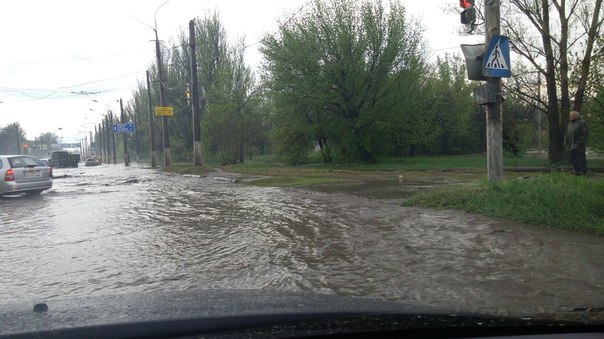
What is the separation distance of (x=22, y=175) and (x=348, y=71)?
16610 millimetres

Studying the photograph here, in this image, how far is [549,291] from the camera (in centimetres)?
446

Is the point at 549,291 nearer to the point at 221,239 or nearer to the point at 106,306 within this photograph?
the point at 106,306

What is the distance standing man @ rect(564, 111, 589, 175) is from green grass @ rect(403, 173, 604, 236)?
9.86ft

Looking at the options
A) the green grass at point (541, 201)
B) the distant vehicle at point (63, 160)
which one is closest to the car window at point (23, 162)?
the green grass at point (541, 201)

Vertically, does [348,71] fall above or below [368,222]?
above

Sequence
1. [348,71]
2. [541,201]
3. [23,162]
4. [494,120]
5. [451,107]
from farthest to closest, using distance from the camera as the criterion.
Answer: [451,107] < [348,71] < [23,162] < [494,120] < [541,201]

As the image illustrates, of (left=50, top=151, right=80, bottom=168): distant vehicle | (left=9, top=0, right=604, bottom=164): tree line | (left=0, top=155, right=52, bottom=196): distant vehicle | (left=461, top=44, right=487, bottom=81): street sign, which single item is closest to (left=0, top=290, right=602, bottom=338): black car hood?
(left=461, top=44, right=487, bottom=81): street sign

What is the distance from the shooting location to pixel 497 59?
8.82m

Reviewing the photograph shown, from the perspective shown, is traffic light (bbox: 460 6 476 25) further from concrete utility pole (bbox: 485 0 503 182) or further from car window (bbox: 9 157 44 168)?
car window (bbox: 9 157 44 168)

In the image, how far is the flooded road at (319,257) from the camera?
4.71m

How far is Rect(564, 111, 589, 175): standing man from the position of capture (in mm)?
11227

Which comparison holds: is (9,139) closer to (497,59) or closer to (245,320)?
(497,59)

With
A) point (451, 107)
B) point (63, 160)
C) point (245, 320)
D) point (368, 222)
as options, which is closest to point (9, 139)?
point (63, 160)

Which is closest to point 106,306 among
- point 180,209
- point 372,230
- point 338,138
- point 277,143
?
point 372,230
